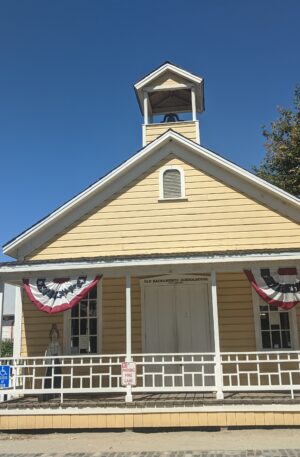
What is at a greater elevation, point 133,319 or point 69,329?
point 133,319

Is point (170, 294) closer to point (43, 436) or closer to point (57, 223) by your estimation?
point (57, 223)

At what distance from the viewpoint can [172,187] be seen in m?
13.4

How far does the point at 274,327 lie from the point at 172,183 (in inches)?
186

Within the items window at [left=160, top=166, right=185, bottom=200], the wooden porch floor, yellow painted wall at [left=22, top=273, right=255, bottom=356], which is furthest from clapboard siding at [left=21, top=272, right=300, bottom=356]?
window at [left=160, top=166, right=185, bottom=200]

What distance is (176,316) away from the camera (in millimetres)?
12742

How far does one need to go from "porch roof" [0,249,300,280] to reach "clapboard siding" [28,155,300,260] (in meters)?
1.69

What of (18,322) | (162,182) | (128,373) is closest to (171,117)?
(162,182)

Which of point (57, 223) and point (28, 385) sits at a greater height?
point (57, 223)

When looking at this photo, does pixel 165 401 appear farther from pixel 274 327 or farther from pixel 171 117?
pixel 171 117

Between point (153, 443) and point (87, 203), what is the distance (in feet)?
22.1

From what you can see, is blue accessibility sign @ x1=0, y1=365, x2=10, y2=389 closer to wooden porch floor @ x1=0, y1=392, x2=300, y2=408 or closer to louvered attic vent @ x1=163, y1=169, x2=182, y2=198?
wooden porch floor @ x1=0, y1=392, x2=300, y2=408

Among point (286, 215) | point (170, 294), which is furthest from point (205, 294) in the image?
point (286, 215)

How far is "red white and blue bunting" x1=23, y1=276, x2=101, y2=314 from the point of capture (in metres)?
11.2

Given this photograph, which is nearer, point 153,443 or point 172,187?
point 153,443
